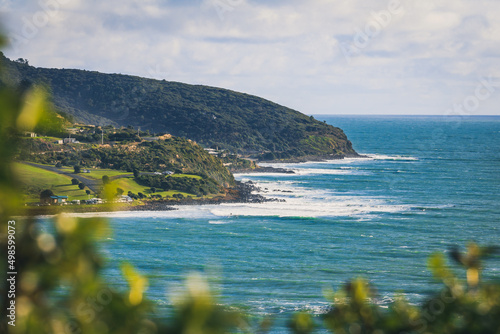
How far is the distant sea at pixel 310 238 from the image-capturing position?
44344mm

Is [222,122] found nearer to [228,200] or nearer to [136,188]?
[228,200]

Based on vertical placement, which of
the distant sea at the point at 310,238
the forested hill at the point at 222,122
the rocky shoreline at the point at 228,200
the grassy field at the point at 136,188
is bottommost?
the distant sea at the point at 310,238

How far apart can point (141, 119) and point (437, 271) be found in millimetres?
187532

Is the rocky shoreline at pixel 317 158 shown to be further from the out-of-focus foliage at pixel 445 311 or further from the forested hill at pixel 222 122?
the out-of-focus foliage at pixel 445 311

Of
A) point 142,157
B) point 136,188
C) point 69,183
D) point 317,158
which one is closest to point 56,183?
point 69,183

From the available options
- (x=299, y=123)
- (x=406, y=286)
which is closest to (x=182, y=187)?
(x=406, y=286)

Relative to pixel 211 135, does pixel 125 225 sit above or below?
below

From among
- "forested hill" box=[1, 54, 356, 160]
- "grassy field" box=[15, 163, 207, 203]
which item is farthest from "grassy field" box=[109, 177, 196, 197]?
"forested hill" box=[1, 54, 356, 160]

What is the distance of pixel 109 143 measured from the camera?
99062mm

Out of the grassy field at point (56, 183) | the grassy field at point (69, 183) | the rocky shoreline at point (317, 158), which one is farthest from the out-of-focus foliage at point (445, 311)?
the rocky shoreline at point (317, 158)

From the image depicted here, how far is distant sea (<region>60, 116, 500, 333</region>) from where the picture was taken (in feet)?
145

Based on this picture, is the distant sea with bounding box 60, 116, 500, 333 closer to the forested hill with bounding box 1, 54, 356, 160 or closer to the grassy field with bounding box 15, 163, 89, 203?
the grassy field with bounding box 15, 163, 89, 203

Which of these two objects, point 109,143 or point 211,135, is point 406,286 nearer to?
point 109,143

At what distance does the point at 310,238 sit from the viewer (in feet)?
207
